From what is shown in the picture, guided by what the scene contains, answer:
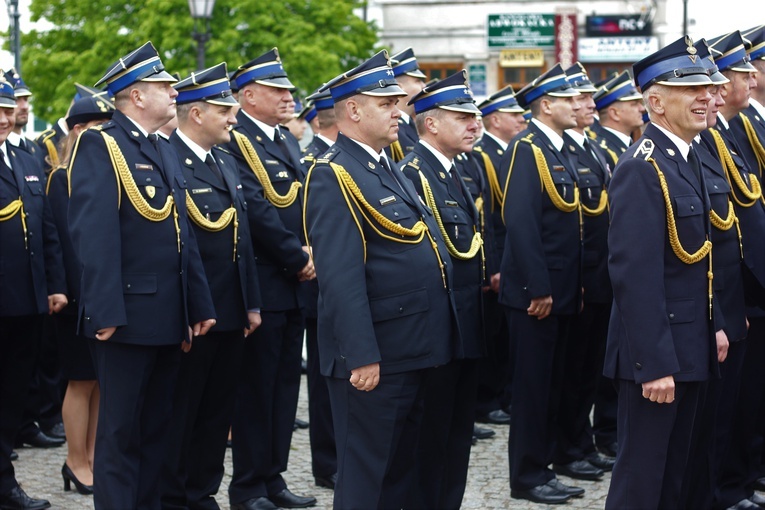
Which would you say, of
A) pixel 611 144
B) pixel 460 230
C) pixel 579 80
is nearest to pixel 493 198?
pixel 611 144

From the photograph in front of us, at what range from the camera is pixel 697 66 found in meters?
5.49

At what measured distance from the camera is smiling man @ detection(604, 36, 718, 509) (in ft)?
17.2

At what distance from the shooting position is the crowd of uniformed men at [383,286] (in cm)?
540

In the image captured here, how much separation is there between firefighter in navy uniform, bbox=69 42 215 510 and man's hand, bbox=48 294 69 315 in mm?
1583

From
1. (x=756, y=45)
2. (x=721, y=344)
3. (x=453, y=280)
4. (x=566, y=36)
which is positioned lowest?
(x=721, y=344)

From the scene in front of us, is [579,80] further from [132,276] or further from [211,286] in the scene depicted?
[132,276]

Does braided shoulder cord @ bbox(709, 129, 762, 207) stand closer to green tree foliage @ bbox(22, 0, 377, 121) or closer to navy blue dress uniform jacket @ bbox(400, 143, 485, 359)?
navy blue dress uniform jacket @ bbox(400, 143, 485, 359)

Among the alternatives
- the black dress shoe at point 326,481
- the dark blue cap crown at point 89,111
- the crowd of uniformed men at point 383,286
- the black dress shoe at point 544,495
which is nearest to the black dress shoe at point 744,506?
the crowd of uniformed men at point 383,286

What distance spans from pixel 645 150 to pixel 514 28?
34.5 meters

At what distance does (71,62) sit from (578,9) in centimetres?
1775

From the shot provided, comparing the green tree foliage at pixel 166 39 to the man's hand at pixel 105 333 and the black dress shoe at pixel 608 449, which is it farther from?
the man's hand at pixel 105 333

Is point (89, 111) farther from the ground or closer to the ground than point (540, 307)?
farther from the ground

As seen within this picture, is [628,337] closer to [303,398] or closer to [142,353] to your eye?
[142,353]

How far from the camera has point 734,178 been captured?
6.42 m
